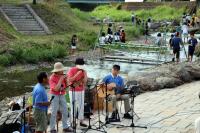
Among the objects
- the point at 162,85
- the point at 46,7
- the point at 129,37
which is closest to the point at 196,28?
the point at 129,37

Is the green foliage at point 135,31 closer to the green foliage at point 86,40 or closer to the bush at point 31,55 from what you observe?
the green foliage at point 86,40

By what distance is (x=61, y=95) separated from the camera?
1147 cm

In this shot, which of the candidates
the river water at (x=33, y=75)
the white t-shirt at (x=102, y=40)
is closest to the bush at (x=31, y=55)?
the river water at (x=33, y=75)

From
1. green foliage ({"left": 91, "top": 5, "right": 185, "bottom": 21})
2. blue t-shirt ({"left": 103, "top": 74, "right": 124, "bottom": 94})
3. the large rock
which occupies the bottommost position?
the large rock

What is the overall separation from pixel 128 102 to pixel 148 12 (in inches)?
2054

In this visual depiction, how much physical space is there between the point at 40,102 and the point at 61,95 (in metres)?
1.02

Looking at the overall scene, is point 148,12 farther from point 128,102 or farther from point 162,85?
point 128,102

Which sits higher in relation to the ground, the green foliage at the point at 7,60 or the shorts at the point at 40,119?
the shorts at the point at 40,119

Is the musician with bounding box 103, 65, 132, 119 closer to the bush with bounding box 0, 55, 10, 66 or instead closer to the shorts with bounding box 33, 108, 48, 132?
the shorts with bounding box 33, 108, 48, 132

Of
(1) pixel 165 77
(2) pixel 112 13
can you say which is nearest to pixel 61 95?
(1) pixel 165 77

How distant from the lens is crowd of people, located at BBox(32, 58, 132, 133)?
1057cm

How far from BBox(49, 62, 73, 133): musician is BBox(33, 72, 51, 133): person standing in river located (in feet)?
2.38

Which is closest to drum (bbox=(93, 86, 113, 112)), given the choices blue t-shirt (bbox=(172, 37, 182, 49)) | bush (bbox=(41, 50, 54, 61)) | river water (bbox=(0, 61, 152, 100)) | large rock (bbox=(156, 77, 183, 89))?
large rock (bbox=(156, 77, 183, 89))

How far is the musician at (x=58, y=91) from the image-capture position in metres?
11.3
